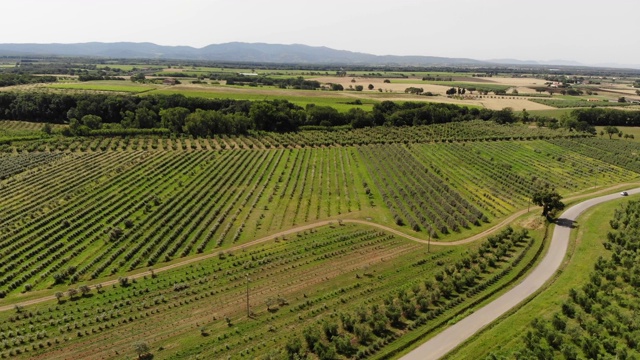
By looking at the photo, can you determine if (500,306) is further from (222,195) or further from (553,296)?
(222,195)

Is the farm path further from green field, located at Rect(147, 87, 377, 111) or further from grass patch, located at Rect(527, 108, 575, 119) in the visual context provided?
green field, located at Rect(147, 87, 377, 111)

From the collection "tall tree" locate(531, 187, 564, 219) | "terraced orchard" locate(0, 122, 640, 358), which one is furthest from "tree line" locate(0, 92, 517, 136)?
"tall tree" locate(531, 187, 564, 219)

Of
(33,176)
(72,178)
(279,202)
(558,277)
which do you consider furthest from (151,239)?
(558,277)

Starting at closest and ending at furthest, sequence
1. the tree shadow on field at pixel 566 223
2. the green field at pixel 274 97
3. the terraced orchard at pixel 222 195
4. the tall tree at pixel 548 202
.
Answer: the terraced orchard at pixel 222 195, the tree shadow on field at pixel 566 223, the tall tree at pixel 548 202, the green field at pixel 274 97

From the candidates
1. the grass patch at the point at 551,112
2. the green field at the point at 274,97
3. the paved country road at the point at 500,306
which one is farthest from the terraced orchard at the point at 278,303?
the grass patch at the point at 551,112

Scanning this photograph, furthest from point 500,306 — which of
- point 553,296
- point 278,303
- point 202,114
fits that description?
point 202,114

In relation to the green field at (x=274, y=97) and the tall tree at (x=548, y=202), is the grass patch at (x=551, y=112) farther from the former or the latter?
the tall tree at (x=548, y=202)

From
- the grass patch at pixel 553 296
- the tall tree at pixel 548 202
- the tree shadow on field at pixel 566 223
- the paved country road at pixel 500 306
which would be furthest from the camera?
the tall tree at pixel 548 202

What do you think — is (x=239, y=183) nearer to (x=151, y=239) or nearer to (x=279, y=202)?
(x=279, y=202)
